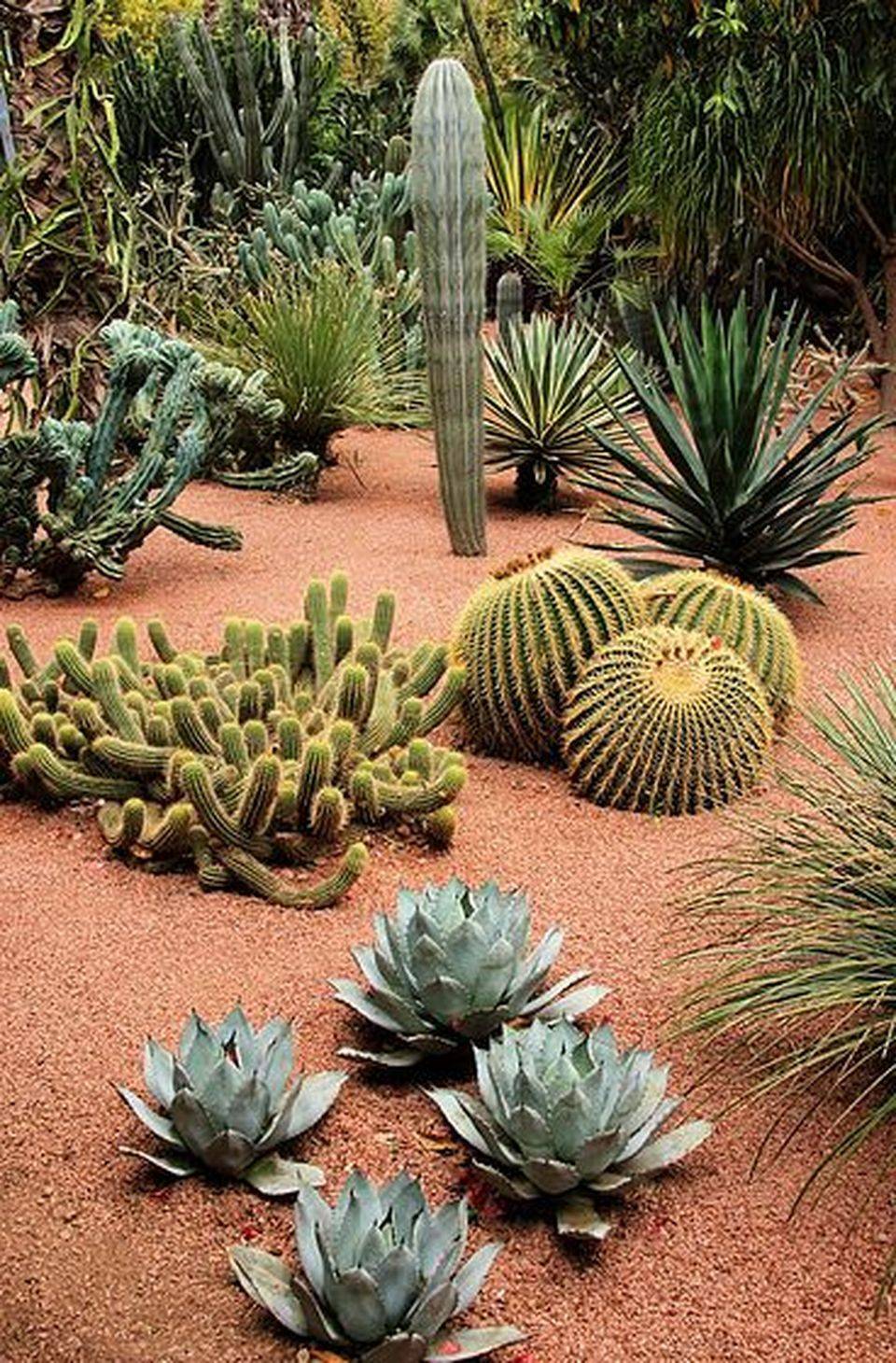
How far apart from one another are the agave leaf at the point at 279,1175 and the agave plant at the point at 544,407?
5.72 metres

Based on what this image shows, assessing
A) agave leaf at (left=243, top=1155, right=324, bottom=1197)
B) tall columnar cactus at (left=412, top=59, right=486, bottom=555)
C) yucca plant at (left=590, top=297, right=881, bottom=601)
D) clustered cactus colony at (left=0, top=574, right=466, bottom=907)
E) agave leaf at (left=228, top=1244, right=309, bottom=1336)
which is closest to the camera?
agave leaf at (left=228, top=1244, right=309, bottom=1336)

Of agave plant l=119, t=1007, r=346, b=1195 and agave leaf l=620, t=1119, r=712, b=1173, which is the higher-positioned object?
agave plant l=119, t=1007, r=346, b=1195

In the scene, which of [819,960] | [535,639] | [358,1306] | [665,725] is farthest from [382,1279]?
[535,639]

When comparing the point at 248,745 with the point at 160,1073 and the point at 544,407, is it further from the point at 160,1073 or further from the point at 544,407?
the point at 544,407

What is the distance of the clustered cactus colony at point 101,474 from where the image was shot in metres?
6.67

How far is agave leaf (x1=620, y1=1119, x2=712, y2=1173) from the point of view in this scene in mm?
3160

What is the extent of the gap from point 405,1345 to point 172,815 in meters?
1.78

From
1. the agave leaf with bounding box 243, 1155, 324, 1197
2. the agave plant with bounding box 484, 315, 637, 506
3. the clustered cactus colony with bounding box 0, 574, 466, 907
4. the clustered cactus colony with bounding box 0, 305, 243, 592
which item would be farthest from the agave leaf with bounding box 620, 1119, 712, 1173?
the agave plant with bounding box 484, 315, 637, 506

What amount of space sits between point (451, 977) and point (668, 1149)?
0.58m

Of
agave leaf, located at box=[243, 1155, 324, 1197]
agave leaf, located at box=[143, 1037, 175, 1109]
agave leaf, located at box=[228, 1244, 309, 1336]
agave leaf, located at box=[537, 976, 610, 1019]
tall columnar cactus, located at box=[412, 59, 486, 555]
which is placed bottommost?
agave leaf, located at box=[537, 976, 610, 1019]

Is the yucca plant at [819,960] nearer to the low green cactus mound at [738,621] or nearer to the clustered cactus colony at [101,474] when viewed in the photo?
the low green cactus mound at [738,621]

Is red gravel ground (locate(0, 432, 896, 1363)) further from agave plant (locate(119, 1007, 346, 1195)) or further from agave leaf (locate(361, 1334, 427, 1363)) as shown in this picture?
agave leaf (locate(361, 1334, 427, 1363))

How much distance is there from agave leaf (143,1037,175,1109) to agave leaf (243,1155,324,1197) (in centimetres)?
20

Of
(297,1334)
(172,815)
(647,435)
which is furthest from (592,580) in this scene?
(647,435)
